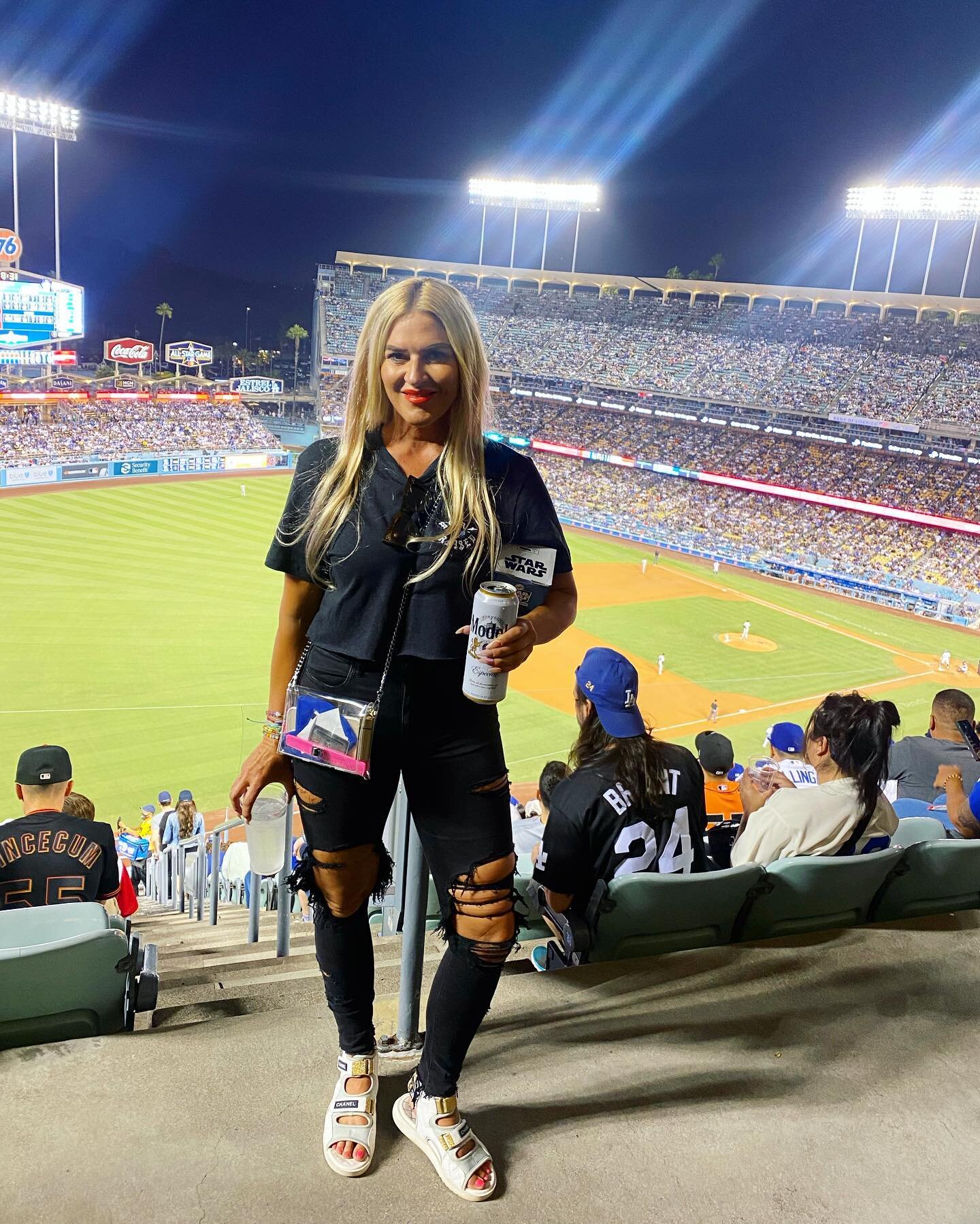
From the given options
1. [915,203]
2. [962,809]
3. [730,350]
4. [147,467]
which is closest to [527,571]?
[962,809]

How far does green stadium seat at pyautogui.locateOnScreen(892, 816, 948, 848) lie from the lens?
14.5ft

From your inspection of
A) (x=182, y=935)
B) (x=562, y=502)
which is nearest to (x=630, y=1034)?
(x=182, y=935)

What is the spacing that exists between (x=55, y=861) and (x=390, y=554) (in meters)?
2.51

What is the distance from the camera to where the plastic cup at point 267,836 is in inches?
161

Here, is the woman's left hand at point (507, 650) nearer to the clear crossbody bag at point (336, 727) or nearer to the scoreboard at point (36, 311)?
the clear crossbody bag at point (336, 727)

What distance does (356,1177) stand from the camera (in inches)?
89.9

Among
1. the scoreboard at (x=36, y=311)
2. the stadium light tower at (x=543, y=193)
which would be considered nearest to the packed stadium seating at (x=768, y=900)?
the scoreboard at (x=36, y=311)

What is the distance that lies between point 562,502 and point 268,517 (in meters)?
15.5

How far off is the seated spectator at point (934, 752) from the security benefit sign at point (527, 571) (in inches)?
195

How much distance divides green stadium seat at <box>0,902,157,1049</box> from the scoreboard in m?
44.7

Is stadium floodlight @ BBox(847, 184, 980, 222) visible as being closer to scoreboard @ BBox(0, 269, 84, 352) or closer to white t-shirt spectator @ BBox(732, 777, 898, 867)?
scoreboard @ BBox(0, 269, 84, 352)

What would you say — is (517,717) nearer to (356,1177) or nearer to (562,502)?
(356,1177)

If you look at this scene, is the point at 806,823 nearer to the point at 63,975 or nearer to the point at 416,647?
the point at 416,647

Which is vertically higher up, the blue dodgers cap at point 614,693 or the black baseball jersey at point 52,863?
the blue dodgers cap at point 614,693
